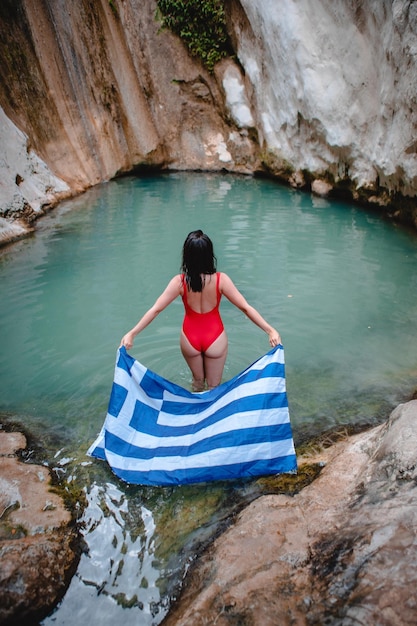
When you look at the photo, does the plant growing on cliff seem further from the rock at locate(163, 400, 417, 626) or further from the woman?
the rock at locate(163, 400, 417, 626)

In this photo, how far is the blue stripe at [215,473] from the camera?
332 cm

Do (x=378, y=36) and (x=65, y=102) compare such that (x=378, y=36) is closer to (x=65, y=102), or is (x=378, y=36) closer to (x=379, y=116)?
(x=379, y=116)

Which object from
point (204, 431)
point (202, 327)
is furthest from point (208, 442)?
point (202, 327)

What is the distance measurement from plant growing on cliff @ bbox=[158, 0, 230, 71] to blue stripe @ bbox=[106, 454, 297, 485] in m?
15.5

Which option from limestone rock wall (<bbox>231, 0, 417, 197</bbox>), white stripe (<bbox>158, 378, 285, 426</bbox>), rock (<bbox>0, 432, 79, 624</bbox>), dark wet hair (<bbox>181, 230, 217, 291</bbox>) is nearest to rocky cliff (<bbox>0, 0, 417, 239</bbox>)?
limestone rock wall (<bbox>231, 0, 417, 197</bbox>)

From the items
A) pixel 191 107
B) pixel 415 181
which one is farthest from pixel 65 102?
pixel 415 181

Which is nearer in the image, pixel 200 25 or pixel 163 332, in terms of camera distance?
pixel 163 332

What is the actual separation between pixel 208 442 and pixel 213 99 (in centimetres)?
1576

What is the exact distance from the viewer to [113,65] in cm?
1565

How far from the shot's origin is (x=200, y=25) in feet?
50.2

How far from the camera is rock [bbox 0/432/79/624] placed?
2.47m

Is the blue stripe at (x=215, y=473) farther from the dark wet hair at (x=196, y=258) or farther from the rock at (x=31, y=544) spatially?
the dark wet hair at (x=196, y=258)

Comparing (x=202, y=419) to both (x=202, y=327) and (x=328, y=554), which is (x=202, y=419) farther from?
(x=328, y=554)

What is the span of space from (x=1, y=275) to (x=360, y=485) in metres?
6.84
